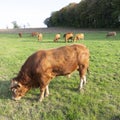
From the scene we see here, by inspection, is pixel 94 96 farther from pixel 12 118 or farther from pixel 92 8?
pixel 92 8

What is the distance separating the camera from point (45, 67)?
32.9 feet

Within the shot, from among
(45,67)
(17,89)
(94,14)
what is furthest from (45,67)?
(94,14)

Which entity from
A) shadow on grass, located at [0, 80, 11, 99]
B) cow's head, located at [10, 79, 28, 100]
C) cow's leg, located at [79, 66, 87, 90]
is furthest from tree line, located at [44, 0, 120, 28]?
cow's head, located at [10, 79, 28, 100]

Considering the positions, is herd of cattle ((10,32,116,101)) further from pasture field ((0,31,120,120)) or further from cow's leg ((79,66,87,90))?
pasture field ((0,31,120,120))

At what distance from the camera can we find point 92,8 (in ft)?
187

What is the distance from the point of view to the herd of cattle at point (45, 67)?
10062mm

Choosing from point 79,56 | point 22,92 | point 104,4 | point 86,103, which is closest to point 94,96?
point 86,103

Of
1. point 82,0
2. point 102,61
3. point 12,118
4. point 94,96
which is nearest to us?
point 12,118

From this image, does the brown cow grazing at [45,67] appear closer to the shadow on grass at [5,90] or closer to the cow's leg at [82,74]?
the cow's leg at [82,74]

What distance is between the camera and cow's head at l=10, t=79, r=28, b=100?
10266 millimetres

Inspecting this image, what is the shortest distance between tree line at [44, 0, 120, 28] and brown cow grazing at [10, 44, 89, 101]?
41.9 metres

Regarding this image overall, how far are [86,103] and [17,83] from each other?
243 cm

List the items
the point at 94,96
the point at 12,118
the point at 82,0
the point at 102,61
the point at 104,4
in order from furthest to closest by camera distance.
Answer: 1. the point at 82,0
2. the point at 104,4
3. the point at 102,61
4. the point at 94,96
5. the point at 12,118

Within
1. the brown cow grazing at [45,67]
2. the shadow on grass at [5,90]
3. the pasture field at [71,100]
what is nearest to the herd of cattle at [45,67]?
the brown cow grazing at [45,67]
